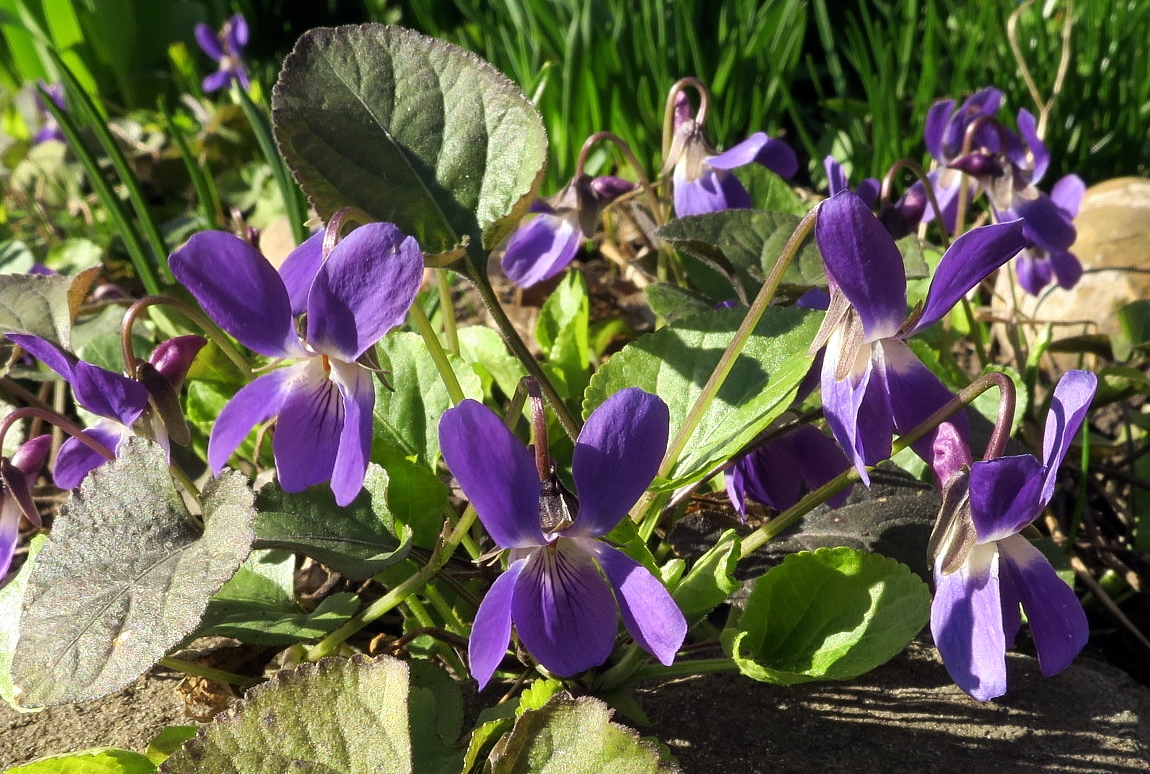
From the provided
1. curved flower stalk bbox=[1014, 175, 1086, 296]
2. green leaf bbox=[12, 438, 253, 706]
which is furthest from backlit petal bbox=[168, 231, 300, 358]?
curved flower stalk bbox=[1014, 175, 1086, 296]

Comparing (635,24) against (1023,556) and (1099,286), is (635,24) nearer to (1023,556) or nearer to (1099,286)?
(1099,286)

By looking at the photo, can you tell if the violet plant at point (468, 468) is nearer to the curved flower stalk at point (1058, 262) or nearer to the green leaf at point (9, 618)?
the green leaf at point (9, 618)

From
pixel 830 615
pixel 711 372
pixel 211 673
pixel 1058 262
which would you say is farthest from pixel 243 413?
pixel 1058 262

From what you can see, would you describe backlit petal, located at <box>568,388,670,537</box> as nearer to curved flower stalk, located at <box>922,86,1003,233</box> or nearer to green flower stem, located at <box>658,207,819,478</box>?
green flower stem, located at <box>658,207,819,478</box>

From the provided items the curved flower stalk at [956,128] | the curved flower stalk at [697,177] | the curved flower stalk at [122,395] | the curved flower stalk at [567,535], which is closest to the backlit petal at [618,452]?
the curved flower stalk at [567,535]

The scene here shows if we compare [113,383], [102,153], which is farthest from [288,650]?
[102,153]

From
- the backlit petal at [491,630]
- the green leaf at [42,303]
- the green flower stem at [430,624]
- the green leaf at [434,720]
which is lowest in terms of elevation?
the green flower stem at [430,624]
